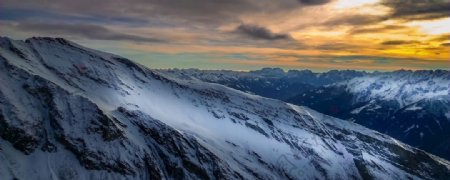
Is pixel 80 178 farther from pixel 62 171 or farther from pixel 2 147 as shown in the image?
pixel 2 147

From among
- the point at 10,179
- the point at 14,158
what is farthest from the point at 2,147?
the point at 10,179

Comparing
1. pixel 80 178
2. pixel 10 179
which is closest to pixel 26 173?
pixel 10 179

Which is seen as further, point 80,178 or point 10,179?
point 80,178

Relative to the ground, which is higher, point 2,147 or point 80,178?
point 2,147

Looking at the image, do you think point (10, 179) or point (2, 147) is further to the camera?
point (2, 147)

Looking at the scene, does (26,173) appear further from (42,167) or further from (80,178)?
(80,178)

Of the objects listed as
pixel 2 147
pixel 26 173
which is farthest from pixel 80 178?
pixel 2 147

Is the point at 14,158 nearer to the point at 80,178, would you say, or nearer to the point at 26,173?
the point at 26,173

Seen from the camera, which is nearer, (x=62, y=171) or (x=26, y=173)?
(x=26, y=173)
